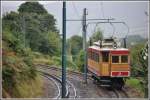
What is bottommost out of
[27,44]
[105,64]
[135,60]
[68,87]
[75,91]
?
[75,91]

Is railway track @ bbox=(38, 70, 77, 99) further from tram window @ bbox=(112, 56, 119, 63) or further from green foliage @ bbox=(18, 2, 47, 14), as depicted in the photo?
green foliage @ bbox=(18, 2, 47, 14)

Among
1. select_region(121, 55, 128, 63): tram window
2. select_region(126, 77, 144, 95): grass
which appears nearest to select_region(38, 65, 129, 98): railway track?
select_region(126, 77, 144, 95): grass

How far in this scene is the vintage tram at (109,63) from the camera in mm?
12414

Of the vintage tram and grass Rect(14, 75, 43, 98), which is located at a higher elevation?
the vintage tram

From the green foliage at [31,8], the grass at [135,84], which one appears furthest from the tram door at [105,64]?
the green foliage at [31,8]

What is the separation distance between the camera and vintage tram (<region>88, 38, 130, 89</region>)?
40.7ft

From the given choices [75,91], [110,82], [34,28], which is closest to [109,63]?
[110,82]

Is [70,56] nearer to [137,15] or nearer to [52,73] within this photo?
[52,73]

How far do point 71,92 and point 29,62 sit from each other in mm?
1222

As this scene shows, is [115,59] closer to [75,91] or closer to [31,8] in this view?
[75,91]

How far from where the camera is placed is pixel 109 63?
42.7 ft

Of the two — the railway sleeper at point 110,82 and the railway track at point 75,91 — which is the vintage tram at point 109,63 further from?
the railway track at point 75,91

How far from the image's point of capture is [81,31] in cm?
1228

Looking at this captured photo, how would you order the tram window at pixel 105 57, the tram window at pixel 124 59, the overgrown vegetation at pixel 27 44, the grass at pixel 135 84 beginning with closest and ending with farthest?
the overgrown vegetation at pixel 27 44, the grass at pixel 135 84, the tram window at pixel 124 59, the tram window at pixel 105 57
